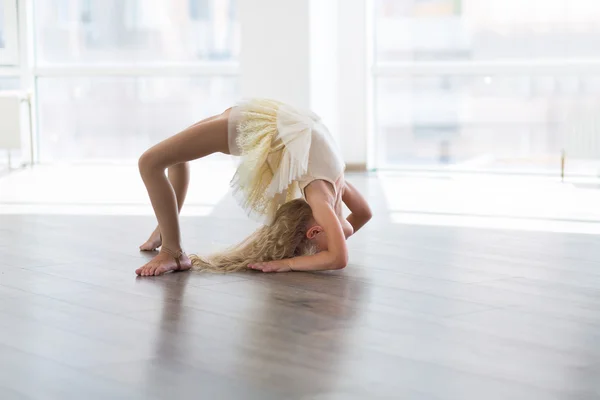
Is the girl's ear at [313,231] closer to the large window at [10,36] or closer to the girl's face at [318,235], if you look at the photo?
the girl's face at [318,235]

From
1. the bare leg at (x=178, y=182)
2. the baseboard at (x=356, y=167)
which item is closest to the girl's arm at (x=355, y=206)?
the bare leg at (x=178, y=182)

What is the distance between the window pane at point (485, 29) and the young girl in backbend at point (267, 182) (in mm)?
4191

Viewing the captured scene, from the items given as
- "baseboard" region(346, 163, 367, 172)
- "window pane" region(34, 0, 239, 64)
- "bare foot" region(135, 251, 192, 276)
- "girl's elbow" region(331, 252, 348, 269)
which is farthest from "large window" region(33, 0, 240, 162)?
"girl's elbow" region(331, 252, 348, 269)

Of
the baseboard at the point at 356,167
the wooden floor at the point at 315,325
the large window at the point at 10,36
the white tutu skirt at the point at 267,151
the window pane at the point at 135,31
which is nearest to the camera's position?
the wooden floor at the point at 315,325

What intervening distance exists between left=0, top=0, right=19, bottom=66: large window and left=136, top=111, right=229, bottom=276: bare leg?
5.44m

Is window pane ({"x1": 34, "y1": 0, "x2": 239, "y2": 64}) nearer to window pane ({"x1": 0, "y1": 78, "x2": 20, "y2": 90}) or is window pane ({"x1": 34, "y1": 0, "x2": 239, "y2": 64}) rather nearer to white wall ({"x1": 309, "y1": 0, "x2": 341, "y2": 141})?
window pane ({"x1": 0, "y1": 78, "x2": 20, "y2": 90})

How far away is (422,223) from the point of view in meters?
4.29

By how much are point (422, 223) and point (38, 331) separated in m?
2.35

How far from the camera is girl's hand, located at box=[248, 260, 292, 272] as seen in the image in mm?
3059

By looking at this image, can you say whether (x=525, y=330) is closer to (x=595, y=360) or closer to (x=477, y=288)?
(x=595, y=360)

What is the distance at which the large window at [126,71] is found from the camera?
7840mm

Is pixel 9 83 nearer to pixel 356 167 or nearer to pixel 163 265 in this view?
pixel 356 167

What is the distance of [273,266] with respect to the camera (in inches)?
121

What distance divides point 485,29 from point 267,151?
439 centimetres
